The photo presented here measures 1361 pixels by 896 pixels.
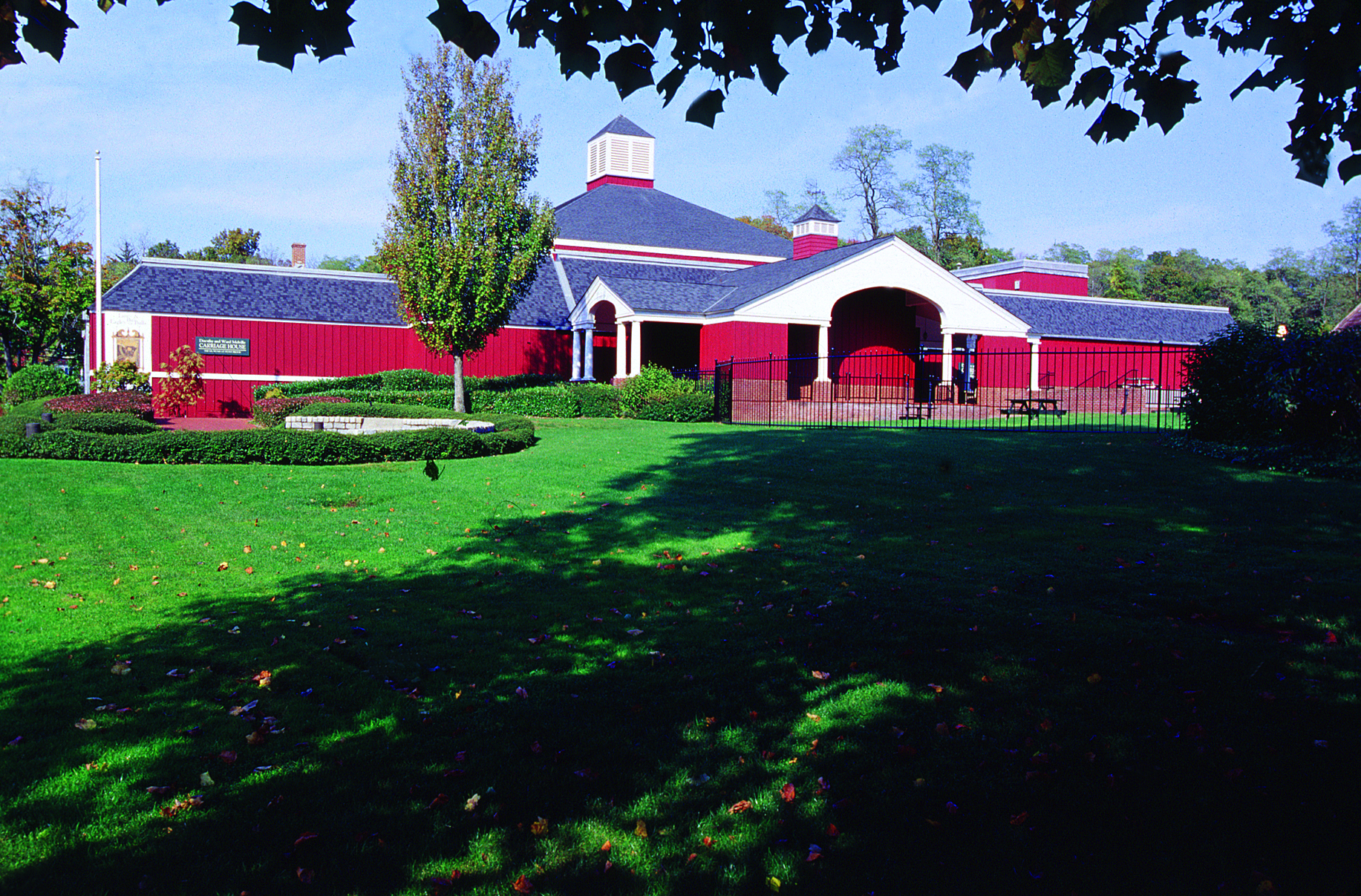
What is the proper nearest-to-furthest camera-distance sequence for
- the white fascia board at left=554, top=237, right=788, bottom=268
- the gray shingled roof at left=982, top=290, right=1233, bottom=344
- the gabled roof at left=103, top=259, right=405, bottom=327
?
1. the gabled roof at left=103, top=259, right=405, bottom=327
2. the gray shingled roof at left=982, top=290, right=1233, bottom=344
3. the white fascia board at left=554, top=237, right=788, bottom=268

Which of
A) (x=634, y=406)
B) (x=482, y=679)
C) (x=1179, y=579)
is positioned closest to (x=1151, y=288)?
(x=634, y=406)

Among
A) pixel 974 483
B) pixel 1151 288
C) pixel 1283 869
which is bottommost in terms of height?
pixel 1283 869

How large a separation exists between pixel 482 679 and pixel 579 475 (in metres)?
8.51

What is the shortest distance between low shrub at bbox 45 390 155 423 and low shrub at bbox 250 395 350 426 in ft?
8.15

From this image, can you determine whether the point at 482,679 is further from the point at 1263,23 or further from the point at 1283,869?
→ the point at 1263,23

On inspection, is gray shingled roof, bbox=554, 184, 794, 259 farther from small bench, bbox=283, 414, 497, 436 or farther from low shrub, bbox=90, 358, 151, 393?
small bench, bbox=283, 414, 497, 436

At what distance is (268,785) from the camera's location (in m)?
4.16

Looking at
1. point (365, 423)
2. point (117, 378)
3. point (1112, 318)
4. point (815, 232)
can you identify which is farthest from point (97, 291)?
point (1112, 318)

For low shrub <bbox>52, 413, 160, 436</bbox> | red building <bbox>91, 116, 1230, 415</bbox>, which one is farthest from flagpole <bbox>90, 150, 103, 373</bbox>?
low shrub <bbox>52, 413, 160, 436</bbox>

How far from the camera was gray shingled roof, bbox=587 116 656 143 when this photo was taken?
45.7 m

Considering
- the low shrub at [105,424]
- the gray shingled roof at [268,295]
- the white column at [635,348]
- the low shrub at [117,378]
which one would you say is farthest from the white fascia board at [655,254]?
the low shrub at [105,424]

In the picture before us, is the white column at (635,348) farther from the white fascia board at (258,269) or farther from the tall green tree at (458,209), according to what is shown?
the white fascia board at (258,269)

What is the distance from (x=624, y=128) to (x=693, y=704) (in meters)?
44.7

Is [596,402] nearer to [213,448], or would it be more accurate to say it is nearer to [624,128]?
[213,448]
